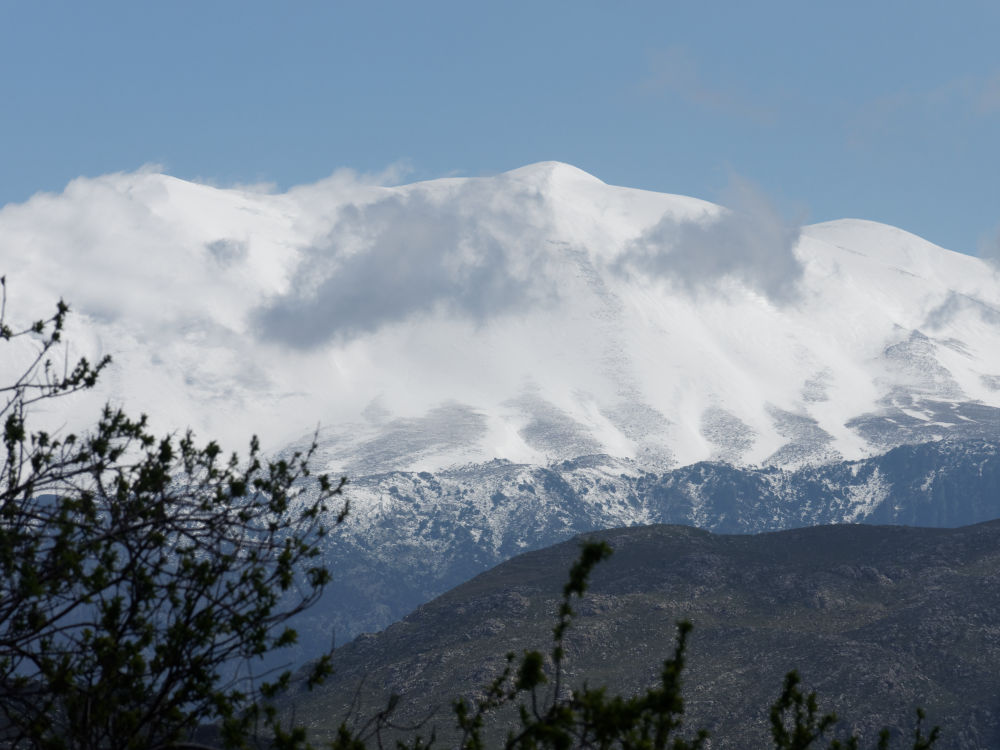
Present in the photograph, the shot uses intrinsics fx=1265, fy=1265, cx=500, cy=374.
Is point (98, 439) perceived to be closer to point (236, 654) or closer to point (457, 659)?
point (236, 654)

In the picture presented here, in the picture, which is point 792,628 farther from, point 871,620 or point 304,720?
point 304,720

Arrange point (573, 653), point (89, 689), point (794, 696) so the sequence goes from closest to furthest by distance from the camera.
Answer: point (89, 689), point (794, 696), point (573, 653)

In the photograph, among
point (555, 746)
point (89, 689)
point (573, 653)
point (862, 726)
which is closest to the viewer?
point (555, 746)

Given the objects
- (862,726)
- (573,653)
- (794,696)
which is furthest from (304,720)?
(794,696)

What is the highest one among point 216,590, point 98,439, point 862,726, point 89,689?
point 98,439

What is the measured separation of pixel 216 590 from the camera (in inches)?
647

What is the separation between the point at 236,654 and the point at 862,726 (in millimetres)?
145209

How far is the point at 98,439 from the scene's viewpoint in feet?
56.2

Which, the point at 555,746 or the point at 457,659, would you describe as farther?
the point at 457,659

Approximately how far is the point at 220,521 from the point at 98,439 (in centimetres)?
199

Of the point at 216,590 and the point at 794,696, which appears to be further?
the point at 794,696

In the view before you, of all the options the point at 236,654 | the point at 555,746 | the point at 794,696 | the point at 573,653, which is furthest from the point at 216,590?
the point at 573,653

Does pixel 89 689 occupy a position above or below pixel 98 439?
below

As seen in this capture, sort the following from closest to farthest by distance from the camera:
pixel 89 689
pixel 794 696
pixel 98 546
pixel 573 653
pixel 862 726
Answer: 1. pixel 89 689
2. pixel 98 546
3. pixel 794 696
4. pixel 862 726
5. pixel 573 653
